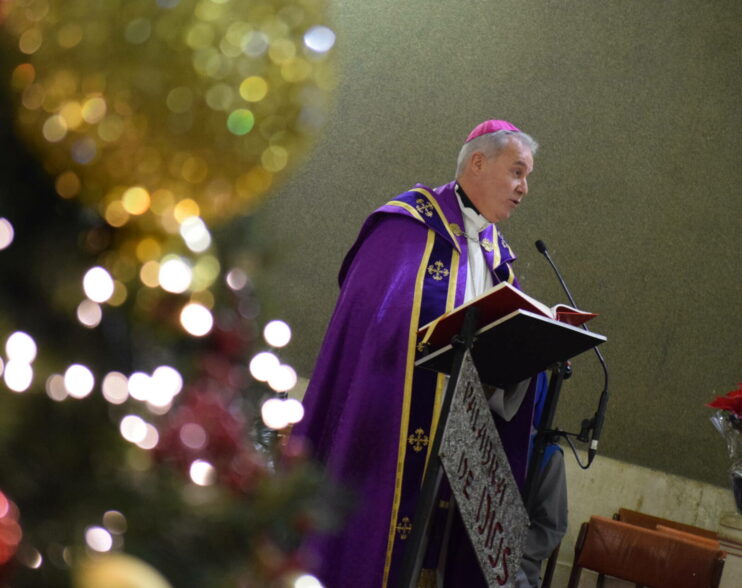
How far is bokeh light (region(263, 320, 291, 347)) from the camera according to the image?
58 centimetres

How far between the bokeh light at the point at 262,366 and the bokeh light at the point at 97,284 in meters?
0.12

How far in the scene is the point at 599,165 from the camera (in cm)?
668

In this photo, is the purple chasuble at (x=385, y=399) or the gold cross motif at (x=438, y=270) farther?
the gold cross motif at (x=438, y=270)

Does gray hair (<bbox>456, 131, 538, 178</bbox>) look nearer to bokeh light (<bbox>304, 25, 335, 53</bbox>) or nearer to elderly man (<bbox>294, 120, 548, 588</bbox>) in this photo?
elderly man (<bbox>294, 120, 548, 588</bbox>)

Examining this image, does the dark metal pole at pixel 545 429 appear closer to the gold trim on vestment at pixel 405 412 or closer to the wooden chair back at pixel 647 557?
the gold trim on vestment at pixel 405 412

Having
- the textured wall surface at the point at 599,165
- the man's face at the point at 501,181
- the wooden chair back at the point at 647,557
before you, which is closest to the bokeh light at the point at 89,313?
the man's face at the point at 501,181

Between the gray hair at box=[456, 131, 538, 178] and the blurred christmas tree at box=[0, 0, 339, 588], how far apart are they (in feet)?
11.0

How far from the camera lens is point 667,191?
6.61 meters

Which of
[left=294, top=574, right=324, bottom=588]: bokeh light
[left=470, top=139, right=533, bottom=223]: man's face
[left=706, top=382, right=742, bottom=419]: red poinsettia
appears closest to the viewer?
[left=294, top=574, right=324, bottom=588]: bokeh light

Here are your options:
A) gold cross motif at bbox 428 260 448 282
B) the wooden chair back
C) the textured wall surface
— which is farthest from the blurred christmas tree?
the textured wall surface

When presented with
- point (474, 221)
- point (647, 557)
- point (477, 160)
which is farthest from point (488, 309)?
point (647, 557)

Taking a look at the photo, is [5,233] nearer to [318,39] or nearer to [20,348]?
[20,348]

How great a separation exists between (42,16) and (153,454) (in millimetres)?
236

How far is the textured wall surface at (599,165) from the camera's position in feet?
20.9
